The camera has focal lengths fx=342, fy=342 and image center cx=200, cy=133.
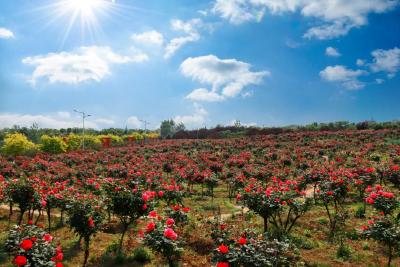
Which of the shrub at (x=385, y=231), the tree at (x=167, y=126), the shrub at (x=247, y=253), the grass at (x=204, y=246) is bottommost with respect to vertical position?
the grass at (x=204, y=246)

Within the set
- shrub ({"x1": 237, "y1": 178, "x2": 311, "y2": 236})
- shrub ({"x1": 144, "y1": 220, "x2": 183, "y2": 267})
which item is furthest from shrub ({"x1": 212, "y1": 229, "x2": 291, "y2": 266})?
shrub ({"x1": 237, "y1": 178, "x2": 311, "y2": 236})

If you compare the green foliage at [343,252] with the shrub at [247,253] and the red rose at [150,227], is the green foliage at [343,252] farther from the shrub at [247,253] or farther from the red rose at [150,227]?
the red rose at [150,227]

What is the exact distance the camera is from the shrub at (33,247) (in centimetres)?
584

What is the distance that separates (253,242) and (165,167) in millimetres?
23070

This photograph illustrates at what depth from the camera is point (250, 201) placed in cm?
1072

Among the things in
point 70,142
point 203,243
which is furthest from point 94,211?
point 70,142

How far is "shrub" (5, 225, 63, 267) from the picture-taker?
19.2ft

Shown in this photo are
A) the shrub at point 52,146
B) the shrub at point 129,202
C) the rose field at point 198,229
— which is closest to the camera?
the rose field at point 198,229

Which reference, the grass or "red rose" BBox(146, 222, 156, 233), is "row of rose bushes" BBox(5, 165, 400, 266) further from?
the grass

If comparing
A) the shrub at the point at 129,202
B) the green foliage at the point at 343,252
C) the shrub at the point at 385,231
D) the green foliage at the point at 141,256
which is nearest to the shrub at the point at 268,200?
the green foliage at the point at 343,252

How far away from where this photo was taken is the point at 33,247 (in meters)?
6.02

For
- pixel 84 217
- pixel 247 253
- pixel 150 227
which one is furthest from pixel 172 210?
pixel 247 253

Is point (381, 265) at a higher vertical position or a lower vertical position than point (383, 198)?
lower

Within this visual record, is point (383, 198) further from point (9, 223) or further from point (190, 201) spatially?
point (9, 223)
